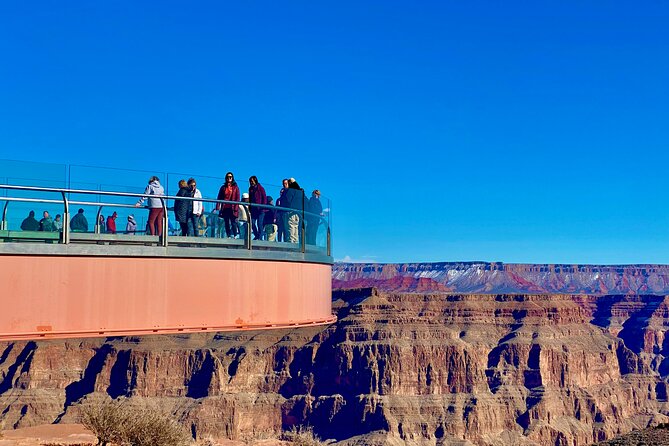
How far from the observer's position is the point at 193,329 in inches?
473

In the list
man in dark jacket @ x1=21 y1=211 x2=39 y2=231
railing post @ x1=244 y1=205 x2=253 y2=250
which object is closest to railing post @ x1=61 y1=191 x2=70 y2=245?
man in dark jacket @ x1=21 y1=211 x2=39 y2=231

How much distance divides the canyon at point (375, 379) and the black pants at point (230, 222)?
102 m

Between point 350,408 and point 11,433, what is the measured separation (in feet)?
311

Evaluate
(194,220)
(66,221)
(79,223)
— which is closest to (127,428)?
(194,220)

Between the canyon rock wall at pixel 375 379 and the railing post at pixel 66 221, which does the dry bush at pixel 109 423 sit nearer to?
the railing post at pixel 66 221

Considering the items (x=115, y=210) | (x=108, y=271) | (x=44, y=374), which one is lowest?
(x=44, y=374)

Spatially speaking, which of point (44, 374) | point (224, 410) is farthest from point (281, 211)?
point (44, 374)

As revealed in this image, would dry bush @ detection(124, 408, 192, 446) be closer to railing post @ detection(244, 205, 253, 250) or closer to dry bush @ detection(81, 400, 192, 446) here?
dry bush @ detection(81, 400, 192, 446)

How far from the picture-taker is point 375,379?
13800 cm

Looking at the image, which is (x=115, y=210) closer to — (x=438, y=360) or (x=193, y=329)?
(x=193, y=329)

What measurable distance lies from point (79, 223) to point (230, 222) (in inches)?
106

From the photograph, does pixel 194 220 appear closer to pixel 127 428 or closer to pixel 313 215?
pixel 313 215

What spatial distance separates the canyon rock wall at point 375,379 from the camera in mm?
126625

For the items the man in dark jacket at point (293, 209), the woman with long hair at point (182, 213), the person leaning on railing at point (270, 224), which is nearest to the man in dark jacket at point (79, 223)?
the woman with long hair at point (182, 213)
